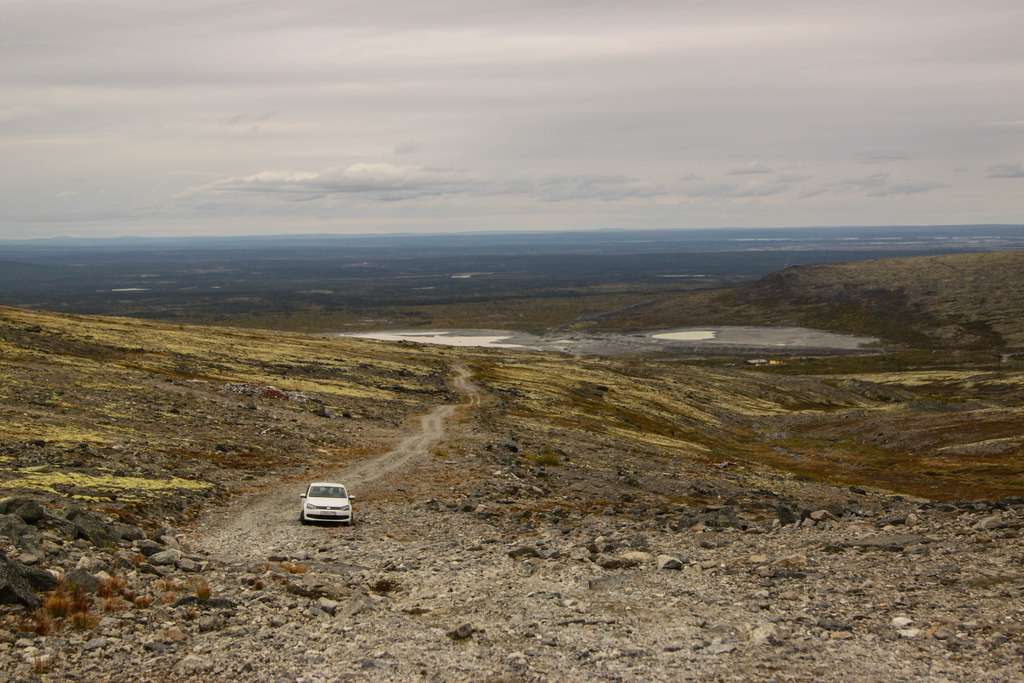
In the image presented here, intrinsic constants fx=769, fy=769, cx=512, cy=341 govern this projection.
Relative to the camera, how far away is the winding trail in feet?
88.5

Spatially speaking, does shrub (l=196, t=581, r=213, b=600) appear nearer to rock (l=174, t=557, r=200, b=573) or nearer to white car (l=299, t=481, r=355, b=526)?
rock (l=174, t=557, r=200, b=573)

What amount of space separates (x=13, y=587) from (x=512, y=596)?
12.6 m

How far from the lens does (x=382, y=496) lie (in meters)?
37.2

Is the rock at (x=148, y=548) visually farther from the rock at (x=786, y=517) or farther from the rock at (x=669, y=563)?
the rock at (x=786, y=517)

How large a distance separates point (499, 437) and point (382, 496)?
2130 cm

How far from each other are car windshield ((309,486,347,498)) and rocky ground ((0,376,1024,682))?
138 cm

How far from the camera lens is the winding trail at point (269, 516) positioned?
27.0 meters

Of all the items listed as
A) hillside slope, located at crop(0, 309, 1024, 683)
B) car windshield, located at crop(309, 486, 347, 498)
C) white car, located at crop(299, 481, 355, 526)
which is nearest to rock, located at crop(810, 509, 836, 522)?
hillside slope, located at crop(0, 309, 1024, 683)

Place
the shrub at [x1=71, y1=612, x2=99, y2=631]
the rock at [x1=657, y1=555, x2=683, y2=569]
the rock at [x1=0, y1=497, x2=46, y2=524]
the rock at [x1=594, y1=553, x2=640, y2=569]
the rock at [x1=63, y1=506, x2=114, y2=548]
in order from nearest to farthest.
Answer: the shrub at [x1=71, y1=612, x2=99, y2=631] < the rock at [x1=0, y1=497, x2=46, y2=524] < the rock at [x1=63, y1=506, x2=114, y2=548] < the rock at [x1=657, y1=555, x2=683, y2=569] < the rock at [x1=594, y1=553, x2=640, y2=569]

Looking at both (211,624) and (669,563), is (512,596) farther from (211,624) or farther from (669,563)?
(211,624)

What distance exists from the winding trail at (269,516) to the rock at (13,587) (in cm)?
777

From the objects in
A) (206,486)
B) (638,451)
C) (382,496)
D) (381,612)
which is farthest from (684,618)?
(638,451)

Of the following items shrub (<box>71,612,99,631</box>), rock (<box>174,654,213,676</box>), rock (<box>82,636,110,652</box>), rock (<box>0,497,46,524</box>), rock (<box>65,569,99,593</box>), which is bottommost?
rock (<box>174,654,213,676</box>)

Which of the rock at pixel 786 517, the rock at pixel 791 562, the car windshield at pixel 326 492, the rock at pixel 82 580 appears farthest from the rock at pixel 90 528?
the rock at pixel 786 517
